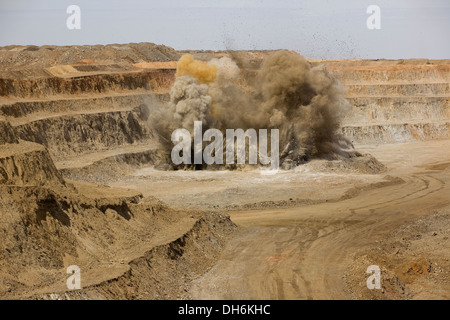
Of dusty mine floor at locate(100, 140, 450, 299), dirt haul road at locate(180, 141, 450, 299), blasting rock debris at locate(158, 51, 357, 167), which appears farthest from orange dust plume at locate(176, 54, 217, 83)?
dirt haul road at locate(180, 141, 450, 299)

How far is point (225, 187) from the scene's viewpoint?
4472cm

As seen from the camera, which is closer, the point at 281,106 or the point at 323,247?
the point at 323,247

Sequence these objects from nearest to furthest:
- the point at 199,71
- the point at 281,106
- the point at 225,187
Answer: the point at 225,187, the point at 281,106, the point at 199,71

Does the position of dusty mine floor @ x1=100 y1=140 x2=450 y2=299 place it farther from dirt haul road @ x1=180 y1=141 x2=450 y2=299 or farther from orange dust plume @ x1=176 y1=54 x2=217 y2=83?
orange dust plume @ x1=176 y1=54 x2=217 y2=83

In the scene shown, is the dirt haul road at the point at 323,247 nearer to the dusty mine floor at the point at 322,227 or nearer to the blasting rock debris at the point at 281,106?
the dusty mine floor at the point at 322,227

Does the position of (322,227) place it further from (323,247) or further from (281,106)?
(281,106)

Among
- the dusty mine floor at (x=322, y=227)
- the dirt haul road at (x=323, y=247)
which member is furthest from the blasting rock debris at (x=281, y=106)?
the dirt haul road at (x=323, y=247)

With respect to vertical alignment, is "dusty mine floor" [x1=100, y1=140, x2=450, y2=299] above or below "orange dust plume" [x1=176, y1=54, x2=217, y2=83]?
below

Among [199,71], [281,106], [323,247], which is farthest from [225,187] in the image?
[323,247]

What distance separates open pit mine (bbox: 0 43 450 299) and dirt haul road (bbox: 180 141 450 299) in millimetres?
96

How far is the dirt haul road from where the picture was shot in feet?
76.7

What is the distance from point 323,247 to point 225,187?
16.3 m
